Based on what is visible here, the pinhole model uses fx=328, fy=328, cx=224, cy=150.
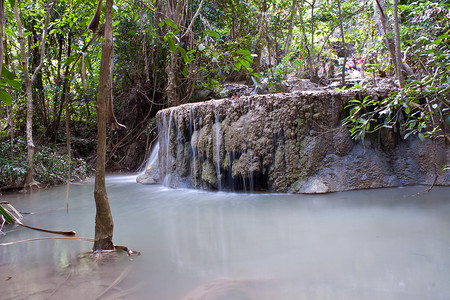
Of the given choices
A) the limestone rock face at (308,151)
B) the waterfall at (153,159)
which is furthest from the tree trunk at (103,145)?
the waterfall at (153,159)

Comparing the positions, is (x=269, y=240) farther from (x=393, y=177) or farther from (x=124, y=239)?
(x=393, y=177)

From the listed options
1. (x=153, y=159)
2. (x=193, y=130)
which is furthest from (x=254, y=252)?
(x=153, y=159)

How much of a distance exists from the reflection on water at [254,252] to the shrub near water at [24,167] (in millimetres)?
1850

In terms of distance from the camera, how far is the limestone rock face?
5506 millimetres

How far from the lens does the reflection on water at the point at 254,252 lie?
1974 mm

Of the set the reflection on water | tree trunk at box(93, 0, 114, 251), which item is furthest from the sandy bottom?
tree trunk at box(93, 0, 114, 251)

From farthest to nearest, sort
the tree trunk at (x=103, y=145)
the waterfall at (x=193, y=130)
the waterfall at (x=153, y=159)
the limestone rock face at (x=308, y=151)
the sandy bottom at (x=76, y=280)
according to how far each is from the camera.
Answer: the waterfall at (x=153, y=159) < the waterfall at (x=193, y=130) < the limestone rock face at (x=308, y=151) < the tree trunk at (x=103, y=145) < the sandy bottom at (x=76, y=280)

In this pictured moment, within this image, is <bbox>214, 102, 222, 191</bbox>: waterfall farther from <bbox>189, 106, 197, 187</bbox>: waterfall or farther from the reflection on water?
the reflection on water

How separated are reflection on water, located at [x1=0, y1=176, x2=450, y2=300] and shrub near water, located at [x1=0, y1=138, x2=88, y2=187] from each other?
1850mm

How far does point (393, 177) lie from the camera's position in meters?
5.57

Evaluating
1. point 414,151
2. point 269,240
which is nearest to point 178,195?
point 269,240

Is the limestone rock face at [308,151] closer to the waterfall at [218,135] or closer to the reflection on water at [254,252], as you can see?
the waterfall at [218,135]

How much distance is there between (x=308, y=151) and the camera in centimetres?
559

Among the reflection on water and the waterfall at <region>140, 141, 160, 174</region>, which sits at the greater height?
the waterfall at <region>140, 141, 160, 174</region>
